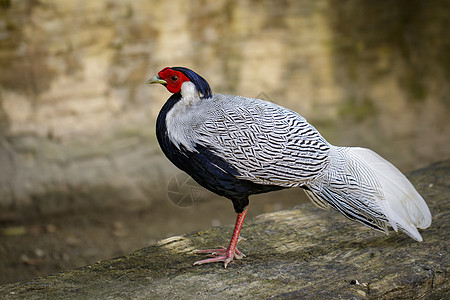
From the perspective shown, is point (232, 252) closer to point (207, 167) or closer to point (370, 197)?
point (207, 167)

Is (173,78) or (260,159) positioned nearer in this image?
(260,159)

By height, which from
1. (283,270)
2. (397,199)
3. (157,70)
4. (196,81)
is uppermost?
(196,81)

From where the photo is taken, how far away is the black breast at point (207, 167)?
2074 mm

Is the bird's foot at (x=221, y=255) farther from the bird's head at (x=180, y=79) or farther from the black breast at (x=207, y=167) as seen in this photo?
the bird's head at (x=180, y=79)

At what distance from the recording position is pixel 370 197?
7.22ft

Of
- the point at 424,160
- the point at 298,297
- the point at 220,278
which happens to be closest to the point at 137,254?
the point at 220,278

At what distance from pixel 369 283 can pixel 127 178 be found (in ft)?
9.24

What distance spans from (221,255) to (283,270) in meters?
0.29

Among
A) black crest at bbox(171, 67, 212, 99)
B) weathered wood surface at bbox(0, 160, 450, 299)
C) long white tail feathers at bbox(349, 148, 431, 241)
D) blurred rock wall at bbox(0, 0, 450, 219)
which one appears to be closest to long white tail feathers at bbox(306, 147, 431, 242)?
long white tail feathers at bbox(349, 148, 431, 241)

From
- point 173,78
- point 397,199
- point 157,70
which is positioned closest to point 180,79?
point 173,78

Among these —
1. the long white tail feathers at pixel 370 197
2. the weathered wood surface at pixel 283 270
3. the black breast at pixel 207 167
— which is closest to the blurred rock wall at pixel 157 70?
the weathered wood surface at pixel 283 270

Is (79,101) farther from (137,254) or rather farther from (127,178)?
(137,254)

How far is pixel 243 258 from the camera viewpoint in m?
2.29

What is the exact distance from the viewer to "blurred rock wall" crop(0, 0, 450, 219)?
418cm
